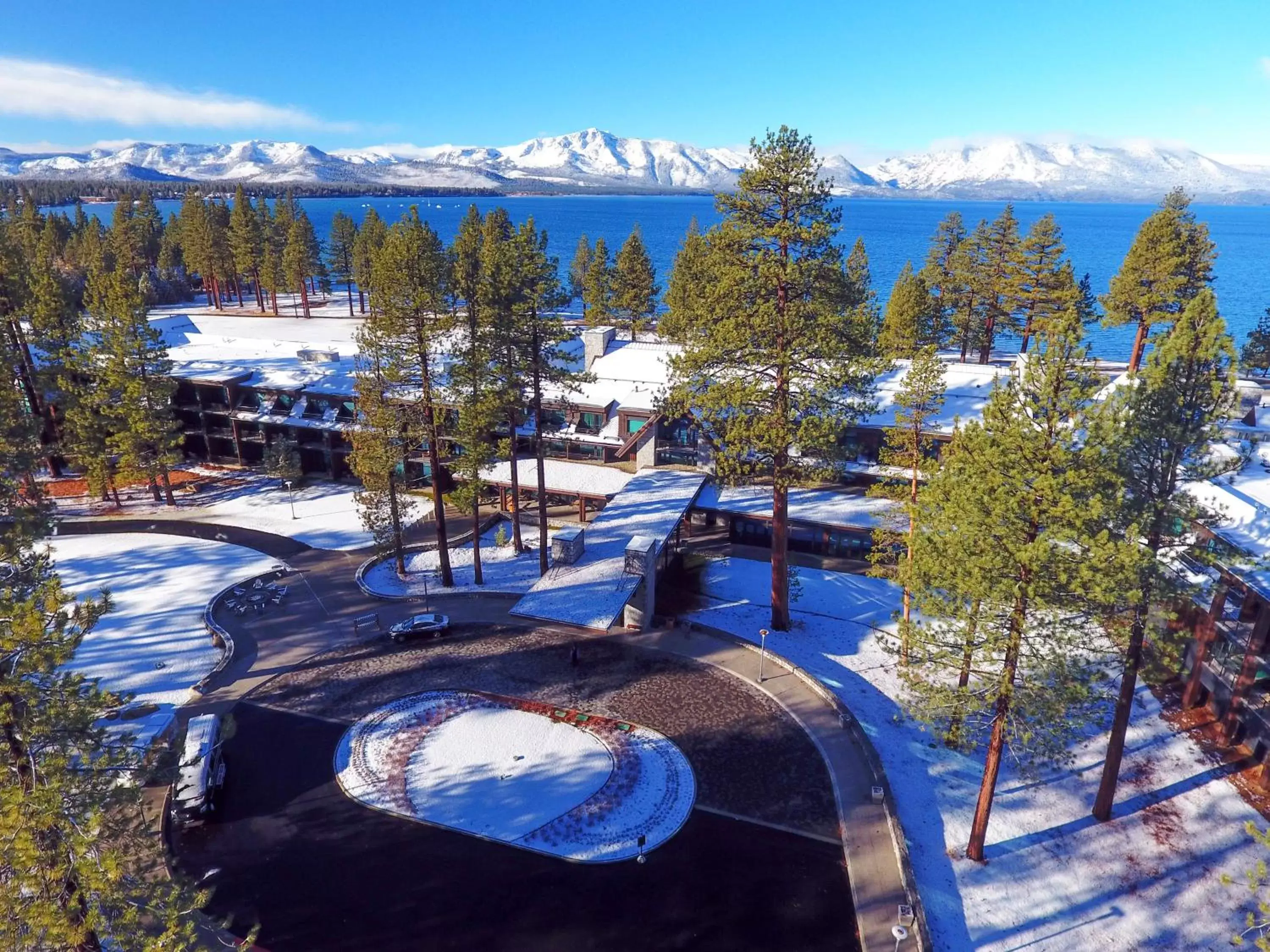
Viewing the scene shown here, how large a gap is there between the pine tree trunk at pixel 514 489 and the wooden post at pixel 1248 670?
3004 cm

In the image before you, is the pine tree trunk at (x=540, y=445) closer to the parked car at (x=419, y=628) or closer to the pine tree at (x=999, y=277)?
the parked car at (x=419, y=628)

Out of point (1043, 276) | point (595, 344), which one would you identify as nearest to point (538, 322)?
point (595, 344)

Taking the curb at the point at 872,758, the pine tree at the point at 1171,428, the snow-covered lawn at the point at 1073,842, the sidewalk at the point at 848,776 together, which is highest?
the pine tree at the point at 1171,428

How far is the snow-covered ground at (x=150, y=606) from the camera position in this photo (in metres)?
27.6

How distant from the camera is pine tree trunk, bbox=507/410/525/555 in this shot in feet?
117

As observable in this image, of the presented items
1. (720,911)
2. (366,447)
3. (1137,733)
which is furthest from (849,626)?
(366,447)

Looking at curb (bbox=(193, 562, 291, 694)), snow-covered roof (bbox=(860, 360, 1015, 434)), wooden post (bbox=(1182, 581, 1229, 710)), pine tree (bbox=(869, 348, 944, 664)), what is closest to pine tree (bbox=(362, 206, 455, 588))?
curb (bbox=(193, 562, 291, 694))

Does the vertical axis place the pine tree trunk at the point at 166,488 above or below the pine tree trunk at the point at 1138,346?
below

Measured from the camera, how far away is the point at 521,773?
75.6 feet

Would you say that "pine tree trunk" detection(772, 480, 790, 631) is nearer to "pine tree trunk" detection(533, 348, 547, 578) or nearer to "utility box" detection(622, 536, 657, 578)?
"utility box" detection(622, 536, 657, 578)

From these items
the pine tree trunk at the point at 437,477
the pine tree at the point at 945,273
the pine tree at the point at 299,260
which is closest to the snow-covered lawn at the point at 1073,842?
the pine tree trunk at the point at 437,477

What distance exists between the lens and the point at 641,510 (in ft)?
124

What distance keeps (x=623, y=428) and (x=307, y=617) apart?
2117 centimetres

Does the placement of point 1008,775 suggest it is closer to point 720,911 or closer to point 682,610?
point 720,911
